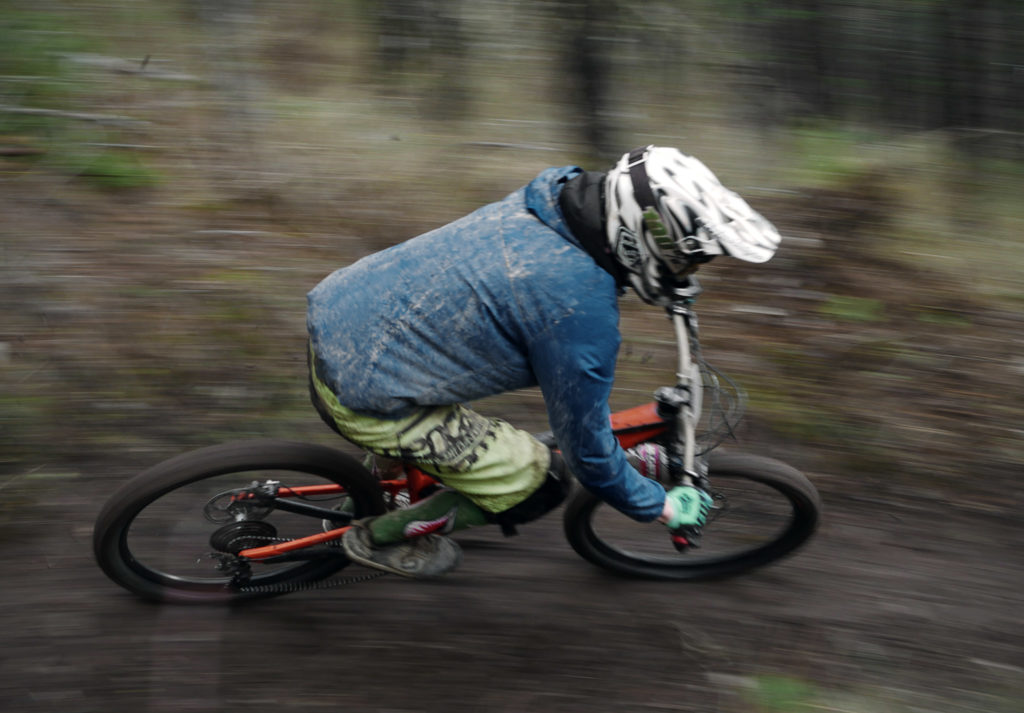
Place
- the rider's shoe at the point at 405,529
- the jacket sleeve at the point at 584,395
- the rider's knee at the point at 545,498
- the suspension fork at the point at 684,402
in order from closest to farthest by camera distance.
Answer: the jacket sleeve at the point at 584,395 → the suspension fork at the point at 684,402 → the rider's knee at the point at 545,498 → the rider's shoe at the point at 405,529

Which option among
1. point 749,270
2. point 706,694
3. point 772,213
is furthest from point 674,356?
point 706,694

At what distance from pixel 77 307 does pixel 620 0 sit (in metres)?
4.03

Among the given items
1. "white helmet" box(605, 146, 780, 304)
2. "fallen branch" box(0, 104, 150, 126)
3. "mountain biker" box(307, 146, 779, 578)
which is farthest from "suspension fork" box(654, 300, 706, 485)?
"fallen branch" box(0, 104, 150, 126)

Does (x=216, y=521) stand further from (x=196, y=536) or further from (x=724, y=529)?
(x=724, y=529)

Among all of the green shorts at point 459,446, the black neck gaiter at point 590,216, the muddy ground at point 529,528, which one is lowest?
the muddy ground at point 529,528

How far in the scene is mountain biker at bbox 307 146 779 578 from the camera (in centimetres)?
224

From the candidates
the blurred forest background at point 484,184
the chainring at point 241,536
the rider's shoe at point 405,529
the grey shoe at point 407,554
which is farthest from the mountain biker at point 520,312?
the blurred forest background at point 484,184

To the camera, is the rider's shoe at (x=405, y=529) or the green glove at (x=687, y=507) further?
the rider's shoe at (x=405, y=529)

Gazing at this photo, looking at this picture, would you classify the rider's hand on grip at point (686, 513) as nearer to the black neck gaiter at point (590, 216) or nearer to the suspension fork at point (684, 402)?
the suspension fork at point (684, 402)

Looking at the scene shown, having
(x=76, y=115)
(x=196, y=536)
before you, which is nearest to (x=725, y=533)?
(x=196, y=536)

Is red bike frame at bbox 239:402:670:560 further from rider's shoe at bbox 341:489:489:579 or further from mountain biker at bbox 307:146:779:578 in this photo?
mountain biker at bbox 307:146:779:578

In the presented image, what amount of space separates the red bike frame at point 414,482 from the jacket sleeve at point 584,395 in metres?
0.34

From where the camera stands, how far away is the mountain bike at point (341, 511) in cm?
275

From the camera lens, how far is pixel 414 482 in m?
3.05
